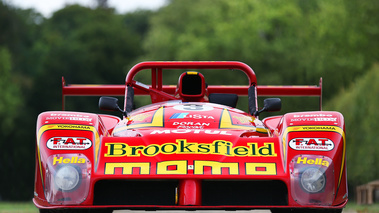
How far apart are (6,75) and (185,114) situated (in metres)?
50.7

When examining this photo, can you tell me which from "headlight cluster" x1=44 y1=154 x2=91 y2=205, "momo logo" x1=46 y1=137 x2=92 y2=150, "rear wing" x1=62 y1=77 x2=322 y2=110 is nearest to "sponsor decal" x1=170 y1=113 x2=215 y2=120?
"momo logo" x1=46 y1=137 x2=92 y2=150

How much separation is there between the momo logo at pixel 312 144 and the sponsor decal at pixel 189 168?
0.28 m

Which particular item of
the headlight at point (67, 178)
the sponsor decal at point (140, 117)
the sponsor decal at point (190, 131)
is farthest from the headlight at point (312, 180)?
the sponsor decal at point (140, 117)

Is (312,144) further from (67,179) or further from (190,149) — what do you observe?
(67,179)

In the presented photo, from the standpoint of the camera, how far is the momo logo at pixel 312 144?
6.50 meters

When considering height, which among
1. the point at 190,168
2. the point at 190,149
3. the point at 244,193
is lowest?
the point at 244,193

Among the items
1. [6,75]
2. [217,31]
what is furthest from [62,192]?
[6,75]

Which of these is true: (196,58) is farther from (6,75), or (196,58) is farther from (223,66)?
(223,66)

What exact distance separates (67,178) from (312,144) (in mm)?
1918

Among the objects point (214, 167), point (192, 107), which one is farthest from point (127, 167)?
point (192, 107)

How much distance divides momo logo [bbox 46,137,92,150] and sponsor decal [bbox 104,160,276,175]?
0.93 ft

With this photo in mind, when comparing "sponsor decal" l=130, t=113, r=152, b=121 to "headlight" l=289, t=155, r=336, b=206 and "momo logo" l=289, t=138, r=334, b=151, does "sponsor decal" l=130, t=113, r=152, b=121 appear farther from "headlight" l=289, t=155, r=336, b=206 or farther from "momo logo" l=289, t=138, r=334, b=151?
"headlight" l=289, t=155, r=336, b=206

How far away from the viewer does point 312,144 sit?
6547 mm

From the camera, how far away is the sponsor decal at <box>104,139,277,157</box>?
21.4 ft
